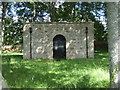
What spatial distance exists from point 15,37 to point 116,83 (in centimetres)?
1658

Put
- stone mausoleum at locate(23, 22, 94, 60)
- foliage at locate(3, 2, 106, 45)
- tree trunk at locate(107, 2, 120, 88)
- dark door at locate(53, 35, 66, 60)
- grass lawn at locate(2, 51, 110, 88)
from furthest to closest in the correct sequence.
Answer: foliage at locate(3, 2, 106, 45), dark door at locate(53, 35, 66, 60), stone mausoleum at locate(23, 22, 94, 60), grass lawn at locate(2, 51, 110, 88), tree trunk at locate(107, 2, 120, 88)

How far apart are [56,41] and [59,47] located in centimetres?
55

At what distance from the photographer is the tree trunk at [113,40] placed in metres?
3.29

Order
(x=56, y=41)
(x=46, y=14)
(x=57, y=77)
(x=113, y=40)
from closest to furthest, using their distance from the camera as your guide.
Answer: (x=113, y=40)
(x=57, y=77)
(x=56, y=41)
(x=46, y=14)

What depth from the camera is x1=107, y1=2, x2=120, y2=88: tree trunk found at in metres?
3.29

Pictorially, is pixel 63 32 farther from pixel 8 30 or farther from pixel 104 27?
pixel 104 27

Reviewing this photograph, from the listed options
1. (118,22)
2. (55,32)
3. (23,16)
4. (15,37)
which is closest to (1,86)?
(118,22)

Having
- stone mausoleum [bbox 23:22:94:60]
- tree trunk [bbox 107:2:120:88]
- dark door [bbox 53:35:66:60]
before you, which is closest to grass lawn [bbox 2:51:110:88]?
tree trunk [bbox 107:2:120:88]

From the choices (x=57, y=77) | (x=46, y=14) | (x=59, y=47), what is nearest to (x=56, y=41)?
(x=59, y=47)

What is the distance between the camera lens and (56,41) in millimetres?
12336

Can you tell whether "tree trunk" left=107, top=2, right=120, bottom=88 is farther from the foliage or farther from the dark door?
the foliage

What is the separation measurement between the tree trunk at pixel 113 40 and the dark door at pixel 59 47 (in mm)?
8974

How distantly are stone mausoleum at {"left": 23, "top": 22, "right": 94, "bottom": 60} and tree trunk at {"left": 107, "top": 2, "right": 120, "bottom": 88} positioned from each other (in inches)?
349

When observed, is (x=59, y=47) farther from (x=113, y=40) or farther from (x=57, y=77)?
(x=113, y=40)
